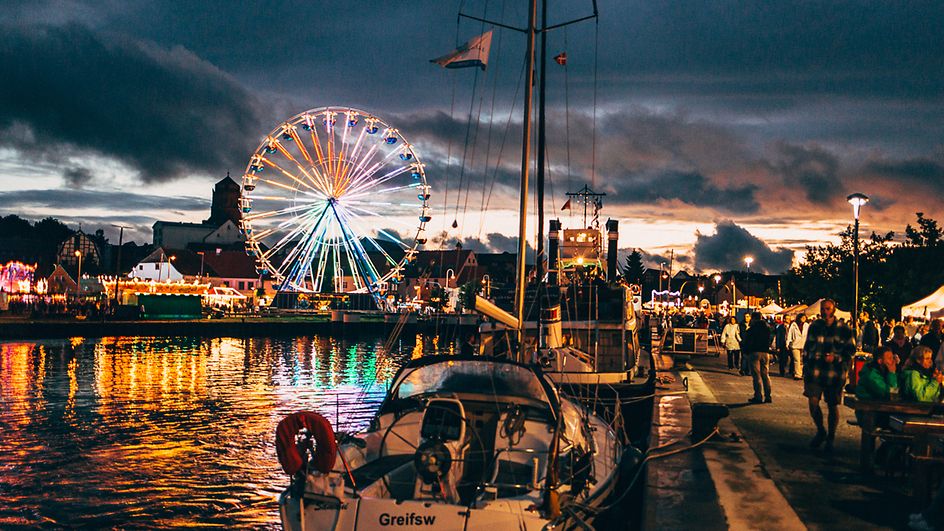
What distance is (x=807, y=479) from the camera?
37.2 ft

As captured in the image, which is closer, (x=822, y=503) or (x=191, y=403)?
(x=822, y=503)

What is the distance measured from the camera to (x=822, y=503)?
10.0m

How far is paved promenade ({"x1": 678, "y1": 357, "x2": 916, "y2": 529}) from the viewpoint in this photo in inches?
368

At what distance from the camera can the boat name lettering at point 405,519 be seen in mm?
8445

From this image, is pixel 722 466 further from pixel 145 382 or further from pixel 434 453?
pixel 145 382

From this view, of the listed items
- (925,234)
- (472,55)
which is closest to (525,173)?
(472,55)

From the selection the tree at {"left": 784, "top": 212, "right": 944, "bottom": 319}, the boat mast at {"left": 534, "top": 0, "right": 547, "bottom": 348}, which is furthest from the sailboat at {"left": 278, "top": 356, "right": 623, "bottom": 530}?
the tree at {"left": 784, "top": 212, "right": 944, "bottom": 319}

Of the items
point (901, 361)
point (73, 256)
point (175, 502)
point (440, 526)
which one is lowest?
point (175, 502)

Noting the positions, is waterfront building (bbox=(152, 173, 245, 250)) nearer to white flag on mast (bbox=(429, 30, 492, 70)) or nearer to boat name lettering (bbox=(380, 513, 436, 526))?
white flag on mast (bbox=(429, 30, 492, 70))

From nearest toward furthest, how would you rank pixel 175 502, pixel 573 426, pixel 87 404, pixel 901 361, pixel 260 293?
pixel 573 426, pixel 175 502, pixel 901 361, pixel 87 404, pixel 260 293

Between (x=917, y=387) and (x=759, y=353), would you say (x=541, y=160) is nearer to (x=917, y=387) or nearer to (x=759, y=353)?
(x=759, y=353)

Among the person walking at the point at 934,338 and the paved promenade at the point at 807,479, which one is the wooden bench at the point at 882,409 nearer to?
the paved promenade at the point at 807,479

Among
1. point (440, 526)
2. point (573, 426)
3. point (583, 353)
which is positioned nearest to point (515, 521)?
point (440, 526)

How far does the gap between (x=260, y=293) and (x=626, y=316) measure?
10826 cm
